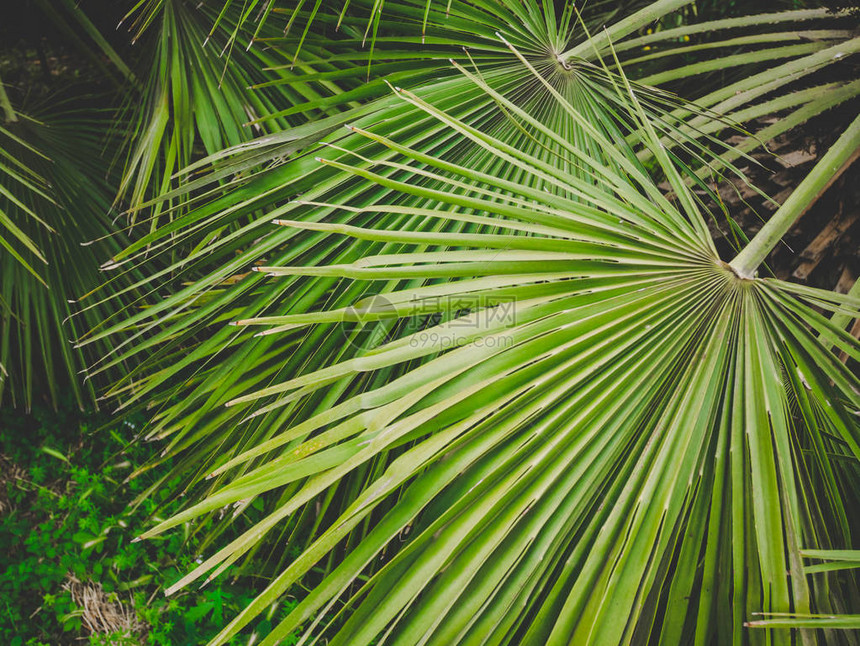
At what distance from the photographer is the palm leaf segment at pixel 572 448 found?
58 cm

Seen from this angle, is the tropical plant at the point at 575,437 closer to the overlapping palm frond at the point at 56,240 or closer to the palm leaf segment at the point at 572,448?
the palm leaf segment at the point at 572,448

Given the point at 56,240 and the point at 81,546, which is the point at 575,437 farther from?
the point at 81,546

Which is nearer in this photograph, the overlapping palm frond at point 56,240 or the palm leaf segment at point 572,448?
the palm leaf segment at point 572,448

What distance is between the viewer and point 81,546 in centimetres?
173

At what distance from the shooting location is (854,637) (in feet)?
2.11

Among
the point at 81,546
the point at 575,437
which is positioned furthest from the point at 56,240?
the point at 575,437

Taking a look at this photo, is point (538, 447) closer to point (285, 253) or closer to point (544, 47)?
point (285, 253)

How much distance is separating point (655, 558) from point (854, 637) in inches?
10.7

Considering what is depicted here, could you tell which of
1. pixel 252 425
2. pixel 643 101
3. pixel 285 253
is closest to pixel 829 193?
pixel 643 101

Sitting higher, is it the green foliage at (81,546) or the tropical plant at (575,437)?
the tropical plant at (575,437)

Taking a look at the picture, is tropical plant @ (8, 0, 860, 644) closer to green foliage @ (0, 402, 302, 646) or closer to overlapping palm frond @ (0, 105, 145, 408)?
overlapping palm frond @ (0, 105, 145, 408)

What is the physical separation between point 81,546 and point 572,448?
5.75 ft

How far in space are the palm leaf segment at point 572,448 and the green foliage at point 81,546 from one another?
39.8 inches

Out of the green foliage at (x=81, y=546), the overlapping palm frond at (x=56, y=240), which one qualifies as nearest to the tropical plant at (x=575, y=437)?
the overlapping palm frond at (x=56, y=240)
